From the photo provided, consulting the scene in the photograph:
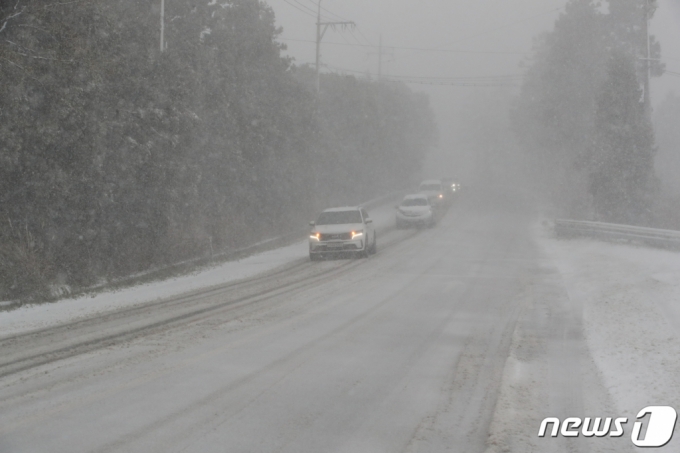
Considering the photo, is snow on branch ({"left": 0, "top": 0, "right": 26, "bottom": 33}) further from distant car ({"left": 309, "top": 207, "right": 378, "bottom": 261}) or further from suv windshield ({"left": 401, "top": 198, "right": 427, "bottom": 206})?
suv windshield ({"left": 401, "top": 198, "right": 427, "bottom": 206})

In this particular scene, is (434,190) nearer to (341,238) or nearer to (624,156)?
(624,156)

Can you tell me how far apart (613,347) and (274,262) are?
16.3 m

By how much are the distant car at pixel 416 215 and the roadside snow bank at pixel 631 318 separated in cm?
1410

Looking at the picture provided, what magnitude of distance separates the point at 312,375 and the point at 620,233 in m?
20.3

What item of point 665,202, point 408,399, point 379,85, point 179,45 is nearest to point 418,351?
point 408,399

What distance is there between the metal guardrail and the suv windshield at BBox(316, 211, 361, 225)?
942 centimetres

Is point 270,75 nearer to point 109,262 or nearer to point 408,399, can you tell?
point 109,262

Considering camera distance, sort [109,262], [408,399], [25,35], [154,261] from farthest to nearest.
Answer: [154,261] < [109,262] < [25,35] < [408,399]

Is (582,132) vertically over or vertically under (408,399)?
over

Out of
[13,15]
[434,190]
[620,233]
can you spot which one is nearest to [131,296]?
[13,15]

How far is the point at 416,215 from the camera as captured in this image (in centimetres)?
3772

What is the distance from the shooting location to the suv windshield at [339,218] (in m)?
25.9

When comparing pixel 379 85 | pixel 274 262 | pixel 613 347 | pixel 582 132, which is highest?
pixel 379 85

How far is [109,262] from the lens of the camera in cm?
2152
